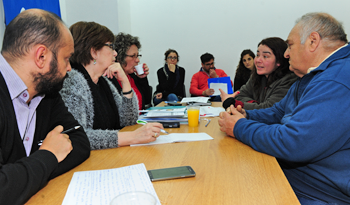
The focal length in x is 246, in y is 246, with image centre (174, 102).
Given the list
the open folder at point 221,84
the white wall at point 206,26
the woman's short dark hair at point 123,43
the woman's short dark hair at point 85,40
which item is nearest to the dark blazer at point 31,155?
the woman's short dark hair at point 85,40

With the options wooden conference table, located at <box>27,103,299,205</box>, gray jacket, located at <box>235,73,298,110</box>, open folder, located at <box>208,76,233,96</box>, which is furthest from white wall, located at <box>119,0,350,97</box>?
wooden conference table, located at <box>27,103,299,205</box>

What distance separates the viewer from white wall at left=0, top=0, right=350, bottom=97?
15.8 ft

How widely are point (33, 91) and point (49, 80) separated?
69mm

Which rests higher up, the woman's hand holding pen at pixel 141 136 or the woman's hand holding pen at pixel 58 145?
the woman's hand holding pen at pixel 58 145

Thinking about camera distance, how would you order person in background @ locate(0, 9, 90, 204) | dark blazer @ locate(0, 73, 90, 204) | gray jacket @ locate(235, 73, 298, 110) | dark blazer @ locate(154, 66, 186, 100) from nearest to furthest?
dark blazer @ locate(0, 73, 90, 204)
person in background @ locate(0, 9, 90, 204)
gray jacket @ locate(235, 73, 298, 110)
dark blazer @ locate(154, 66, 186, 100)

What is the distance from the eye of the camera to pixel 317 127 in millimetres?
854

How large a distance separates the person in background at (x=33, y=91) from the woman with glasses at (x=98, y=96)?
0.23 metres

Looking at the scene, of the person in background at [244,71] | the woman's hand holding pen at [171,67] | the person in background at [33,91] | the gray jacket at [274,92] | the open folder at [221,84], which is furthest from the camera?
the woman's hand holding pen at [171,67]

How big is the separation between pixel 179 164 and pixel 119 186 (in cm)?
27

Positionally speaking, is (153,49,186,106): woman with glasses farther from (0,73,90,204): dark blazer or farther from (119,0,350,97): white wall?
(0,73,90,204): dark blazer

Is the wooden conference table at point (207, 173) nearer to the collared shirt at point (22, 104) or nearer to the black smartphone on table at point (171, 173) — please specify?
the black smartphone on table at point (171, 173)

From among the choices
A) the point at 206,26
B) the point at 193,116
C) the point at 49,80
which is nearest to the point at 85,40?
the point at 49,80

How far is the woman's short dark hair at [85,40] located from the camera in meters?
1.43

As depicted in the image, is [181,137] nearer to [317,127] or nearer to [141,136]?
[141,136]
